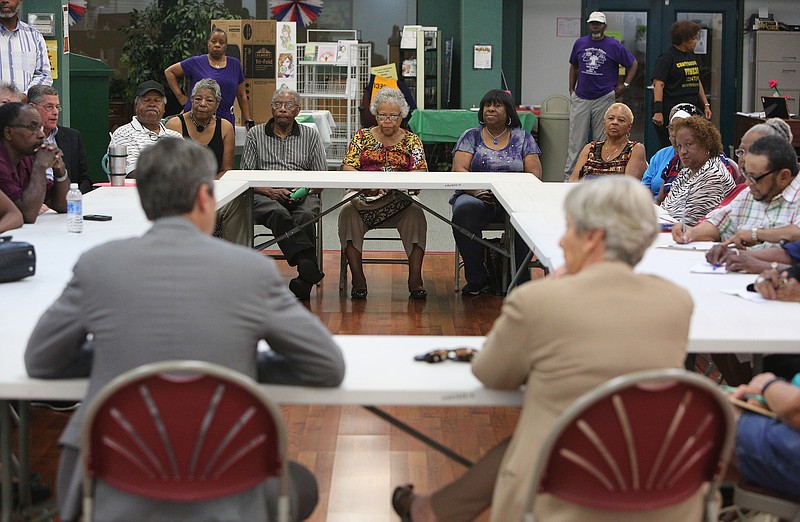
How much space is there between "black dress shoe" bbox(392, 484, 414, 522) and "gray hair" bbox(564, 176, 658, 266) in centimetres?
96

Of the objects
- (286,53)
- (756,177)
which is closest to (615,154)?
(756,177)

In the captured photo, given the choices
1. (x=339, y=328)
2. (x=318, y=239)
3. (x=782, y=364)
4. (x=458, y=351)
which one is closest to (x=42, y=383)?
(x=458, y=351)

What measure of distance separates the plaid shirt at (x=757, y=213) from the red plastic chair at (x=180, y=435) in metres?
2.60

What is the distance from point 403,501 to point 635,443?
3.20ft

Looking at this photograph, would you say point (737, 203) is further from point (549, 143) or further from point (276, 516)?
point (549, 143)

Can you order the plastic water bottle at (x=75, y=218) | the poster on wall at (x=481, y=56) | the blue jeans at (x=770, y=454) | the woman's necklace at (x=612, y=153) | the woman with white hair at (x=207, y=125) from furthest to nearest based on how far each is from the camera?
the poster on wall at (x=481, y=56) < the woman with white hair at (x=207, y=125) < the woman's necklace at (x=612, y=153) < the plastic water bottle at (x=75, y=218) < the blue jeans at (x=770, y=454)

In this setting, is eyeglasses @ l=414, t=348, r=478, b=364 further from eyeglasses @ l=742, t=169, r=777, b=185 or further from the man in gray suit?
eyeglasses @ l=742, t=169, r=777, b=185

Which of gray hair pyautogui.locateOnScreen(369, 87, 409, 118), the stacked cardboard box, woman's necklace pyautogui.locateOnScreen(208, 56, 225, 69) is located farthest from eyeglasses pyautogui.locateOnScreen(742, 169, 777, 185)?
the stacked cardboard box

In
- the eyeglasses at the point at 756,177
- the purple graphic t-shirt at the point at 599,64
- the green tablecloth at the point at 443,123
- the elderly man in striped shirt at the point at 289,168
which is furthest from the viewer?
the green tablecloth at the point at 443,123

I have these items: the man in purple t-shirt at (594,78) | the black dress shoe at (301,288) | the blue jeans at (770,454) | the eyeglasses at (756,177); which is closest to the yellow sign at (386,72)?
the man in purple t-shirt at (594,78)

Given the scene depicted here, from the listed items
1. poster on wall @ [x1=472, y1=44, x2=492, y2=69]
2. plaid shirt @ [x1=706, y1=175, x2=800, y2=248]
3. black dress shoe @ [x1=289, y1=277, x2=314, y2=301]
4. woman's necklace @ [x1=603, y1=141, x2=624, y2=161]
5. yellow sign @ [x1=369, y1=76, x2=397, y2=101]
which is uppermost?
poster on wall @ [x1=472, y1=44, x2=492, y2=69]

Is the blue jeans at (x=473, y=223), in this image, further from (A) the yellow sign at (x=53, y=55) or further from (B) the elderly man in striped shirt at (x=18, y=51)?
(A) the yellow sign at (x=53, y=55)

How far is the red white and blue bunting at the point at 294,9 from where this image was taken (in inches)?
528

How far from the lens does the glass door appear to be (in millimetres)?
13375
